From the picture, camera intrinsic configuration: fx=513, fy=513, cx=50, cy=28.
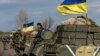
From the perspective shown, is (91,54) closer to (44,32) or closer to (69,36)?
(69,36)

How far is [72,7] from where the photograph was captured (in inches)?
691

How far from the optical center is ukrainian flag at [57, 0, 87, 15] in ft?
57.1

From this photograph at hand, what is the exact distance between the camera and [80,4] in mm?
17562

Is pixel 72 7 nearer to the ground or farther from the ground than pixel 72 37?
farther from the ground

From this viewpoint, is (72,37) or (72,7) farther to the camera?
(72,7)

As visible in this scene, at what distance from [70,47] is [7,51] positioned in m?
11.6

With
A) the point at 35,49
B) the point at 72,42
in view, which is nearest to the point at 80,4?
the point at 72,42

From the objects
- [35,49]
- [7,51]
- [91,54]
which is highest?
[91,54]

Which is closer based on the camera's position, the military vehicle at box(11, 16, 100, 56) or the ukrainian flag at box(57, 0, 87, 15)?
the military vehicle at box(11, 16, 100, 56)

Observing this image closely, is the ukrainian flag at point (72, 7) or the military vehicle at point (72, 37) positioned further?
the ukrainian flag at point (72, 7)

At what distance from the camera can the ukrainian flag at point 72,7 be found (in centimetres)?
1739

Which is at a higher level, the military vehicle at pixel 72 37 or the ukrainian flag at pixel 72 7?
the ukrainian flag at pixel 72 7

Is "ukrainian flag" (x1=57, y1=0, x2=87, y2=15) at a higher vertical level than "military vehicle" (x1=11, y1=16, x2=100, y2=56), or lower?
higher

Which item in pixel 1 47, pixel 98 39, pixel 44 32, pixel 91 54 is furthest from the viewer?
pixel 1 47
